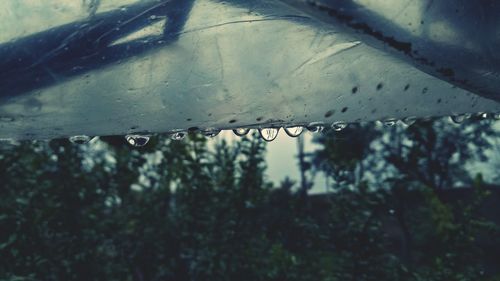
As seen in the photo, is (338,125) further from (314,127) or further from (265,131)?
(265,131)

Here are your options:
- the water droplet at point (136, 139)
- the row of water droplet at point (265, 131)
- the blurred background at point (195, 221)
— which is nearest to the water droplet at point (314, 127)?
the row of water droplet at point (265, 131)

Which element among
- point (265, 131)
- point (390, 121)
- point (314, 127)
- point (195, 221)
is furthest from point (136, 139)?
point (195, 221)

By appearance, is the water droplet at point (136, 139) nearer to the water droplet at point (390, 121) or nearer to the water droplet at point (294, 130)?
the water droplet at point (294, 130)

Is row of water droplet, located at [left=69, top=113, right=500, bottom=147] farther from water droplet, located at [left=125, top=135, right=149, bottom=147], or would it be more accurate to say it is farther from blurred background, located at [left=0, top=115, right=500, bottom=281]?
blurred background, located at [left=0, top=115, right=500, bottom=281]

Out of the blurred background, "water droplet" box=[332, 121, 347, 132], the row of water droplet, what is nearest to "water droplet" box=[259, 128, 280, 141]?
the row of water droplet

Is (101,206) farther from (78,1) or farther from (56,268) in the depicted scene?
(78,1)

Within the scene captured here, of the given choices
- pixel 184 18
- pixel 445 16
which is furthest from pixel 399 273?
pixel 184 18

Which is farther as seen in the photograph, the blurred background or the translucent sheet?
the blurred background

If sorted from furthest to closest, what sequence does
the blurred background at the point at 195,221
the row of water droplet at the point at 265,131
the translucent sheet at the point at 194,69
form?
the blurred background at the point at 195,221 → the row of water droplet at the point at 265,131 → the translucent sheet at the point at 194,69
